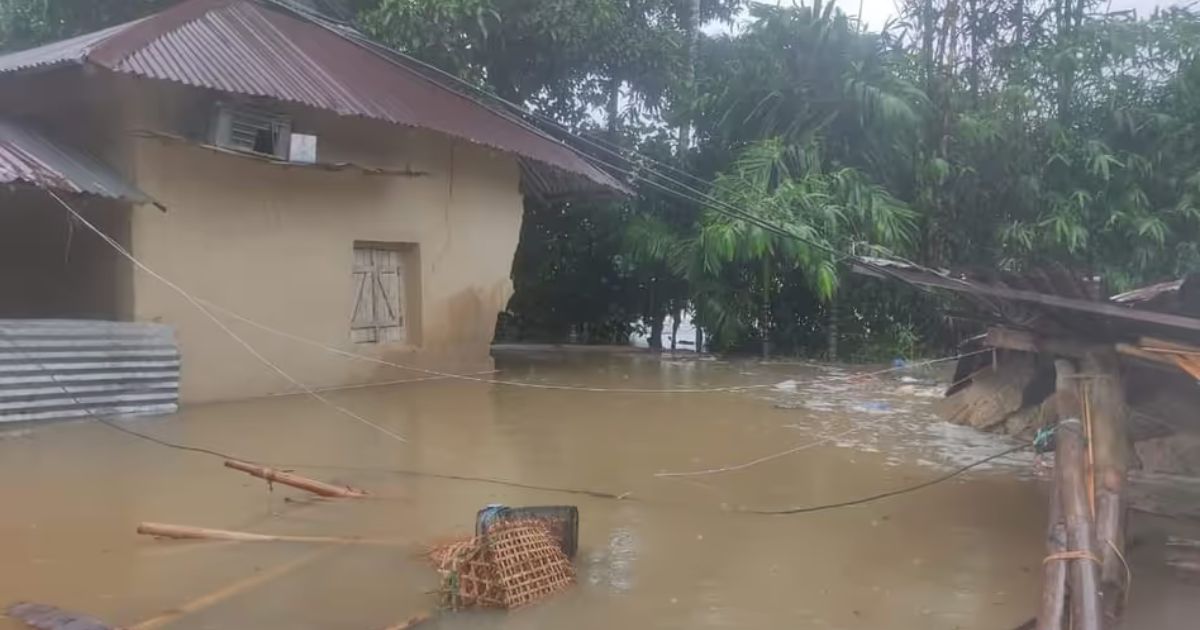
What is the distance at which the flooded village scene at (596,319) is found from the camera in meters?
4.83

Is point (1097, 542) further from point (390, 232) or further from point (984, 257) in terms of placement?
point (984, 257)

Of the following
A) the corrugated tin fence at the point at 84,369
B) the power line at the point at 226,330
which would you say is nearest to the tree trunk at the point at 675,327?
the power line at the point at 226,330

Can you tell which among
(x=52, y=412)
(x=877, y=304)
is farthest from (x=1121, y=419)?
(x=877, y=304)

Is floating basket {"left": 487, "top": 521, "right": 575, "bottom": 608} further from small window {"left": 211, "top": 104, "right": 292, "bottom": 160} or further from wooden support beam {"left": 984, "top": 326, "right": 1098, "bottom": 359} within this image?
small window {"left": 211, "top": 104, "right": 292, "bottom": 160}

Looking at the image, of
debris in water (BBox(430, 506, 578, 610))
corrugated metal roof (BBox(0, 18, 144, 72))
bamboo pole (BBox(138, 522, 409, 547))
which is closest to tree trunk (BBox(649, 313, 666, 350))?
corrugated metal roof (BBox(0, 18, 144, 72))

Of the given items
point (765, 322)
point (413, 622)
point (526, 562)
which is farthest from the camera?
point (765, 322)

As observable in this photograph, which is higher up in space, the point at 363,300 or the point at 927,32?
the point at 927,32

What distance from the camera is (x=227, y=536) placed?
17.3 ft

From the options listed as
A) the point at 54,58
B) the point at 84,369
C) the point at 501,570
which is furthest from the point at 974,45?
the point at 501,570

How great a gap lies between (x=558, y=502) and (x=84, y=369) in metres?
4.79

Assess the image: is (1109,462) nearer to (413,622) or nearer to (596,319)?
(413,622)

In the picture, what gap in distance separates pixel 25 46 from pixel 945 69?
627 inches

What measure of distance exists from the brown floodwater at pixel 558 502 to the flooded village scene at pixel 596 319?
0.04 metres

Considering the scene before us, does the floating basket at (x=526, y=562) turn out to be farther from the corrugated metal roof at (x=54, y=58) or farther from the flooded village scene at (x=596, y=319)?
the corrugated metal roof at (x=54, y=58)
